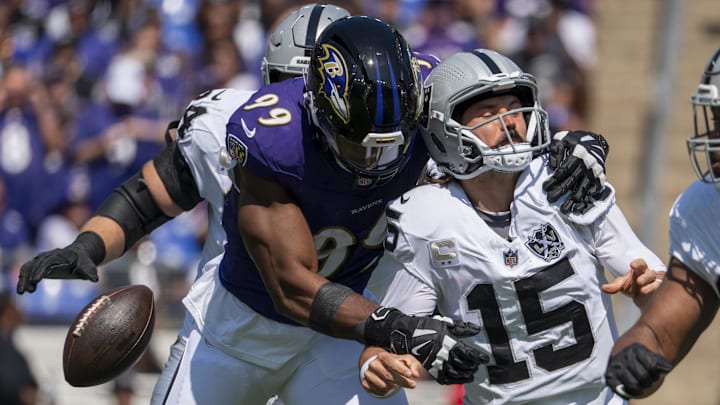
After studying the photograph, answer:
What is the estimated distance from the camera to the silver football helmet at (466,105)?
3.46m

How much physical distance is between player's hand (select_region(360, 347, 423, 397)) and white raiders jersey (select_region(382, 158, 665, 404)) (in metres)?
0.22

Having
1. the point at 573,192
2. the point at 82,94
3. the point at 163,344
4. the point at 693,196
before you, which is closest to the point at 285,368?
the point at 573,192

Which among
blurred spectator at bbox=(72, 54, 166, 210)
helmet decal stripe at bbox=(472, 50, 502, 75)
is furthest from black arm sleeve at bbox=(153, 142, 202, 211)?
blurred spectator at bbox=(72, 54, 166, 210)

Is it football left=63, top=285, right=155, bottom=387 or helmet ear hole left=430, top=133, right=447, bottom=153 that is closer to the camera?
helmet ear hole left=430, top=133, right=447, bottom=153

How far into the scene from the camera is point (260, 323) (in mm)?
4012

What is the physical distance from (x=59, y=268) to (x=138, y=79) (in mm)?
4807

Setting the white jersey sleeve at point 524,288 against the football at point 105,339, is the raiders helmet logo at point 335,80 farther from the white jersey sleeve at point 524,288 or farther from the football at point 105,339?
→ the football at point 105,339

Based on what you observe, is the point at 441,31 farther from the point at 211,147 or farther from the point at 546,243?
the point at 546,243

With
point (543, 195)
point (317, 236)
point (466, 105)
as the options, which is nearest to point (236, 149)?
point (317, 236)

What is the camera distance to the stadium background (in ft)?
24.5

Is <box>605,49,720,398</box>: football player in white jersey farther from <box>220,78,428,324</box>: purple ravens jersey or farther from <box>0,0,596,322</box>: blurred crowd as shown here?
<box>0,0,596,322</box>: blurred crowd

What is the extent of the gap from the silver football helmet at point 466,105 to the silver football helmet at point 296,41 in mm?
891

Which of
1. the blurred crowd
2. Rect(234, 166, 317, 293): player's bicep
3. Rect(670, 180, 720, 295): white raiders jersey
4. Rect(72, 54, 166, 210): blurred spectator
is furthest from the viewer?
Rect(72, 54, 166, 210): blurred spectator

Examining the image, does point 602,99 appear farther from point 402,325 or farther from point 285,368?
point 402,325
